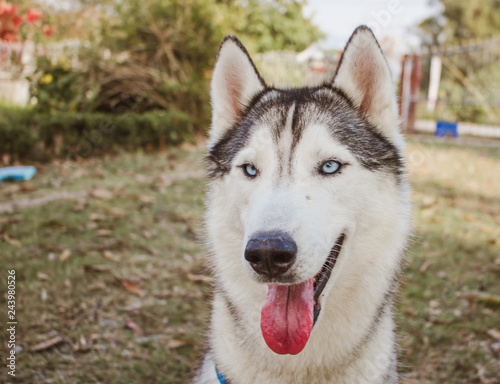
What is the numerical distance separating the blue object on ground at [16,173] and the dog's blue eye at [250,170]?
5959 millimetres

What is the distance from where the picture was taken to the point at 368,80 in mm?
2484

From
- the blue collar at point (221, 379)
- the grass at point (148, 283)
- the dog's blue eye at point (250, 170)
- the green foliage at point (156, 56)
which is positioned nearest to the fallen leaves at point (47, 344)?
the grass at point (148, 283)

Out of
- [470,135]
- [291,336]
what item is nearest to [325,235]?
[291,336]

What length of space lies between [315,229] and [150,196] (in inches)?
207

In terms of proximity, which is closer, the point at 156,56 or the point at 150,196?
the point at 150,196

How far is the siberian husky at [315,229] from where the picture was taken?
2039 millimetres

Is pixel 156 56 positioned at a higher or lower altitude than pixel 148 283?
higher

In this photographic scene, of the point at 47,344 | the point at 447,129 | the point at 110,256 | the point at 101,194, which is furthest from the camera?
the point at 447,129

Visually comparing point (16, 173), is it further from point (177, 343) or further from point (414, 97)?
point (414, 97)

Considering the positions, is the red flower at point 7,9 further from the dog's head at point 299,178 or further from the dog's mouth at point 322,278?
the dog's mouth at point 322,278

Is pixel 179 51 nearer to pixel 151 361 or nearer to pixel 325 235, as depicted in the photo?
pixel 151 361

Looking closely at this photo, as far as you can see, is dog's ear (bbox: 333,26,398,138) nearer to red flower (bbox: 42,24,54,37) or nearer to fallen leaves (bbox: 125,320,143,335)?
fallen leaves (bbox: 125,320,143,335)

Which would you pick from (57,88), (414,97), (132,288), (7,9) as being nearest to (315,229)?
(132,288)

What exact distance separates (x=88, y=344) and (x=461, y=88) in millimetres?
18141
